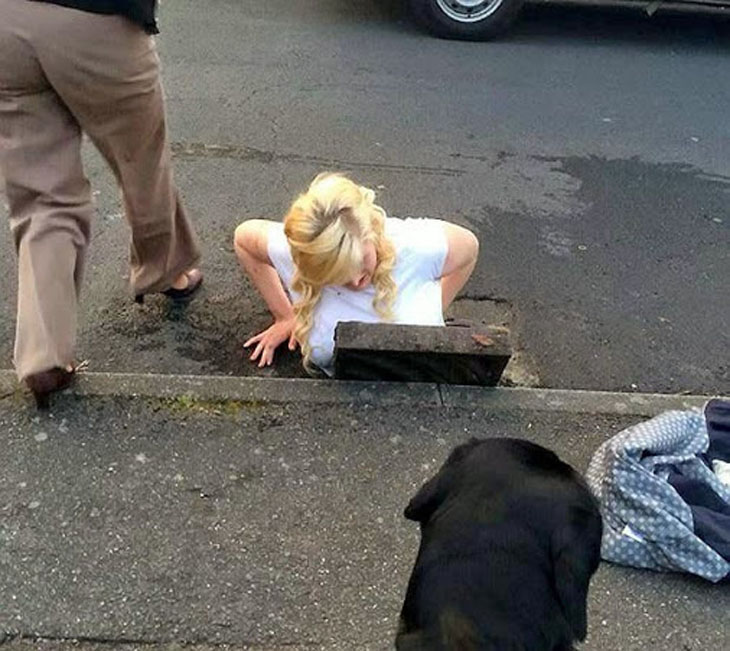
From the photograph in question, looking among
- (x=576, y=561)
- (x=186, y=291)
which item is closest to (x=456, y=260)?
(x=186, y=291)

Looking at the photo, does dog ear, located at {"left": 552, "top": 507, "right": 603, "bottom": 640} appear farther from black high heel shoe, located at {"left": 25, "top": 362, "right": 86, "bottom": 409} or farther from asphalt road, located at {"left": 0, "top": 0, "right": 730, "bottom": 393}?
asphalt road, located at {"left": 0, "top": 0, "right": 730, "bottom": 393}

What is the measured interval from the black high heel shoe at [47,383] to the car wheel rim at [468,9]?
489cm

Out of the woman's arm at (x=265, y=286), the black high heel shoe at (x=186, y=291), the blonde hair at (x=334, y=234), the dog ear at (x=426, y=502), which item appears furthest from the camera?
the black high heel shoe at (x=186, y=291)

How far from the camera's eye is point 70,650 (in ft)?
8.49

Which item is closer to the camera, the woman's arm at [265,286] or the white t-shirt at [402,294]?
the white t-shirt at [402,294]

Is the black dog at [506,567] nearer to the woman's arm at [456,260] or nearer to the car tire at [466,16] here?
the woman's arm at [456,260]

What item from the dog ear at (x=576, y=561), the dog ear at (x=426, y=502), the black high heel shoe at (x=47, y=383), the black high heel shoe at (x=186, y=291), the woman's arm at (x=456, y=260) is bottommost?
the black high heel shoe at (x=186, y=291)

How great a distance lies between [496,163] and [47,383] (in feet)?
10.1

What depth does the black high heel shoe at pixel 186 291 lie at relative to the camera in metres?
4.12

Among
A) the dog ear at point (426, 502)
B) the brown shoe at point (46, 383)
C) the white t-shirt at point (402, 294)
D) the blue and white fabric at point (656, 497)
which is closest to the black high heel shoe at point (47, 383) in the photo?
the brown shoe at point (46, 383)

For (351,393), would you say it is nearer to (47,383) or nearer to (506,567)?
(47,383)

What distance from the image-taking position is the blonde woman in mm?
3402

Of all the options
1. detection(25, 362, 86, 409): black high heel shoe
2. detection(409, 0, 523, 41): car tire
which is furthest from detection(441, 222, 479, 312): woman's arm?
detection(409, 0, 523, 41): car tire

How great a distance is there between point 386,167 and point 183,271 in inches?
73.4
